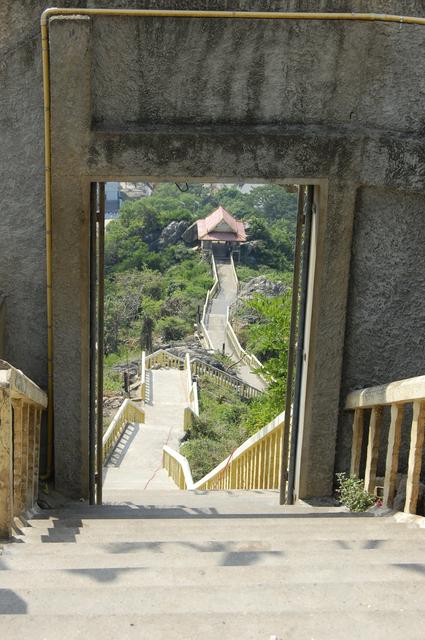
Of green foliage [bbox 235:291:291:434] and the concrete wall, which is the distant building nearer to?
green foliage [bbox 235:291:291:434]

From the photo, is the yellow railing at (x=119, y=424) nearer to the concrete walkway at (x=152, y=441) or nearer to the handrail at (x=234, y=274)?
the concrete walkway at (x=152, y=441)

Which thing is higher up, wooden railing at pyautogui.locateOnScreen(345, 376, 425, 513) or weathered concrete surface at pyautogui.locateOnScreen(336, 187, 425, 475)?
weathered concrete surface at pyautogui.locateOnScreen(336, 187, 425, 475)

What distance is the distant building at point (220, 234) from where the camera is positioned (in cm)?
6145

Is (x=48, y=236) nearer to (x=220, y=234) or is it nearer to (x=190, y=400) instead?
(x=190, y=400)

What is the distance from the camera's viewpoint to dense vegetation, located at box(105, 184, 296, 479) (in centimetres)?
1450

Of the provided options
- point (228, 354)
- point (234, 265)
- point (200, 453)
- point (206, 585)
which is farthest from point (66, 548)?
point (234, 265)

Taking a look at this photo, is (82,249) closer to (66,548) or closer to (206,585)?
(66,548)

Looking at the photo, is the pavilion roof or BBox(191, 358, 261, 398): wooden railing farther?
the pavilion roof

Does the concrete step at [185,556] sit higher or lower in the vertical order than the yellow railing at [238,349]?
higher

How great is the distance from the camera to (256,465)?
28.0 feet

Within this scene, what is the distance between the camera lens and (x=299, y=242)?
243 inches

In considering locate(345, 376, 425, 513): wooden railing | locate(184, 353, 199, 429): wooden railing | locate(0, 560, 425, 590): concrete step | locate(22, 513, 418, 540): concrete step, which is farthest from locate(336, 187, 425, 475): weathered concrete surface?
locate(184, 353, 199, 429): wooden railing

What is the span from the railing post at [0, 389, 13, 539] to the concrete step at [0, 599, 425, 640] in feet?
3.61

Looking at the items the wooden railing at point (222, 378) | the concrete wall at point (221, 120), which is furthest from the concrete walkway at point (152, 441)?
the concrete wall at point (221, 120)
